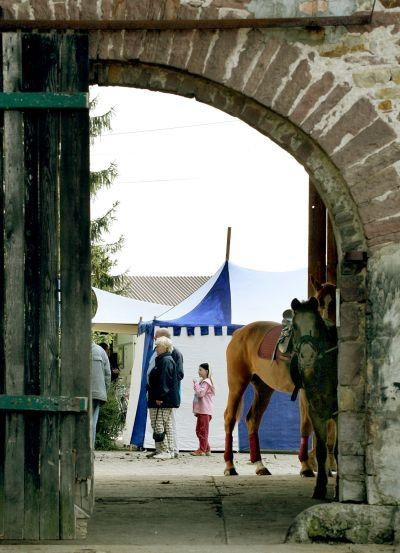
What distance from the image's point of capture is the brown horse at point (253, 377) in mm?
12898

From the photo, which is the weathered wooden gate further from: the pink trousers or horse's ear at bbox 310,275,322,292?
the pink trousers

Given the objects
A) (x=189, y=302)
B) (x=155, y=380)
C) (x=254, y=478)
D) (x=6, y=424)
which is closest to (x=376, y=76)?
(x=6, y=424)

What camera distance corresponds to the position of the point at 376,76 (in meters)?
7.46

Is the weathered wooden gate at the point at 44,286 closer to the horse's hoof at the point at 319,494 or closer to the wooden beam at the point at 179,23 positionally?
the wooden beam at the point at 179,23

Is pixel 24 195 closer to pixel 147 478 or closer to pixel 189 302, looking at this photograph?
pixel 147 478

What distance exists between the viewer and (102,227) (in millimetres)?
36875

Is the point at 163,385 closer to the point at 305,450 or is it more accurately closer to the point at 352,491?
the point at 305,450

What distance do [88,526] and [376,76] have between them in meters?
3.57

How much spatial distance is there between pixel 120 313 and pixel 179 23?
16.8 metres

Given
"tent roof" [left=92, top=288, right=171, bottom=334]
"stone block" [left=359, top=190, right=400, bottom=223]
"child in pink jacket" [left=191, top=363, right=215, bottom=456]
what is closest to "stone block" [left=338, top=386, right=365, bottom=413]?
"stone block" [left=359, top=190, right=400, bottom=223]

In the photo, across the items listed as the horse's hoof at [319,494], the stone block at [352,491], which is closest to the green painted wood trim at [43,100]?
the stone block at [352,491]

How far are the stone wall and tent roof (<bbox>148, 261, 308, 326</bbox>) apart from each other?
35.9 ft

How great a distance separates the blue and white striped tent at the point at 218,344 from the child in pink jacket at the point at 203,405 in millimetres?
568

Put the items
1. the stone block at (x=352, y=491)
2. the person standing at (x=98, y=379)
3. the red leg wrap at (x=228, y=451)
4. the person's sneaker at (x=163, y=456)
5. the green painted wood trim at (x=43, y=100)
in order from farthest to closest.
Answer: the person's sneaker at (x=163, y=456) → the red leg wrap at (x=228, y=451) → the person standing at (x=98, y=379) → the stone block at (x=352, y=491) → the green painted wood trim at (x=43, y=100)
